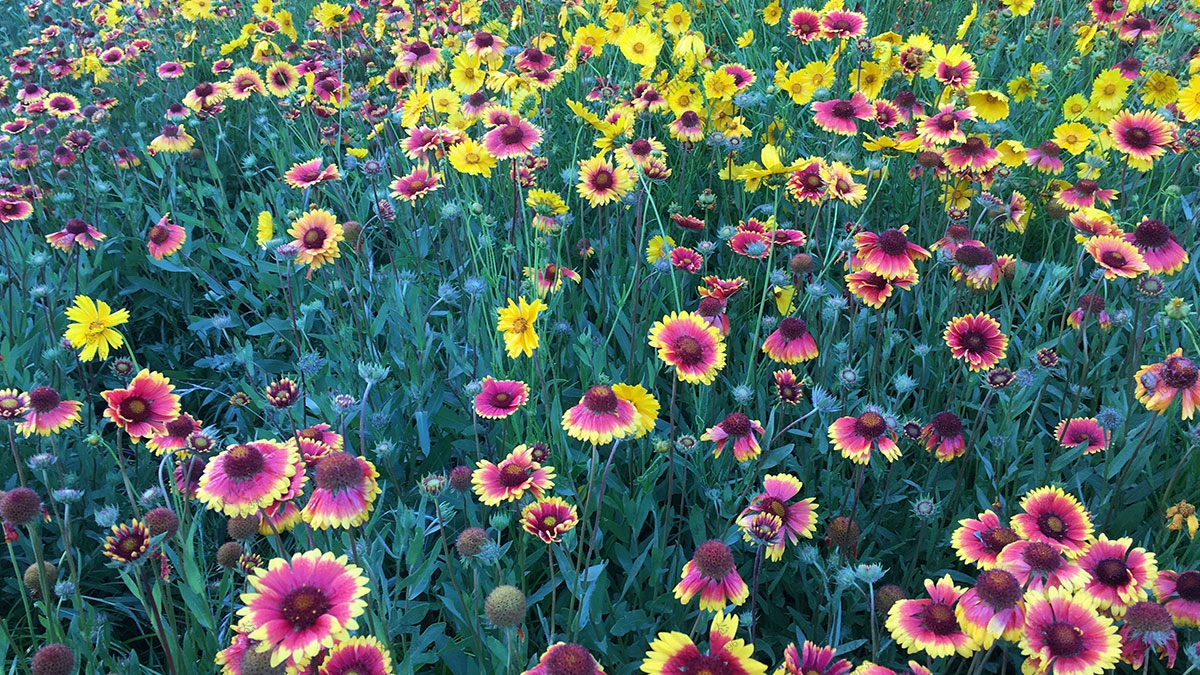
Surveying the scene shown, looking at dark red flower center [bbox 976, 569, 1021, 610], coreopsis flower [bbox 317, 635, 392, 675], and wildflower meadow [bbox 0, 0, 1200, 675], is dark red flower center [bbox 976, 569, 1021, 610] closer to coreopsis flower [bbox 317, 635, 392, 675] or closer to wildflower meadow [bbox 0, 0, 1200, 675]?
wildflower meadow [bbox 0, 0, 1200, 675]

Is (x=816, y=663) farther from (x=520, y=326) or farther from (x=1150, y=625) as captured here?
(x=520, y=326)

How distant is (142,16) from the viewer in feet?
15.9

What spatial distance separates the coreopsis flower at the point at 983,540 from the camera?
3.82ft

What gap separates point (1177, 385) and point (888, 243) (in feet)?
1.91

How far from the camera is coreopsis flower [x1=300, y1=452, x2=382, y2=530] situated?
1067 millimetres

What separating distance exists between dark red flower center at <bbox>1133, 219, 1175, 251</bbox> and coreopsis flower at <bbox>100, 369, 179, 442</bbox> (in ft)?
6.74

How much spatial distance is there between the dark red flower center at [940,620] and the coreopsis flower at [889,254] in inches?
28.6

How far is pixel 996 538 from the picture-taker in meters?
1.18

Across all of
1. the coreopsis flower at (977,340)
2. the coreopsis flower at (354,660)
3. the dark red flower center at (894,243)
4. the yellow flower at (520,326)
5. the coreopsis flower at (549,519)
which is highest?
the dark red flower center at (894,243)

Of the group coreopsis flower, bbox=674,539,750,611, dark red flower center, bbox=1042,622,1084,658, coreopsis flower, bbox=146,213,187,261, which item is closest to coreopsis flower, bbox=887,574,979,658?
dark red flower center, bbox=1042,622,1084,658

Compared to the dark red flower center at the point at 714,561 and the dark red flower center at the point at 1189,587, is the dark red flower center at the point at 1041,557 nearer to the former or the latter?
the dark red flower center at the point at 1189,587

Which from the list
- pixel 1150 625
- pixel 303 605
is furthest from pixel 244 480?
pixel 1150 625

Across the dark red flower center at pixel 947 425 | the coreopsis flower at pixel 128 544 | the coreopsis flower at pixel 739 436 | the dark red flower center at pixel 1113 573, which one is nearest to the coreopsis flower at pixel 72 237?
the coreopsis flower at pixel 128 544

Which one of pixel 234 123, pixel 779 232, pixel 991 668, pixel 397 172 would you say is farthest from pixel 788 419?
pixel 234 123
